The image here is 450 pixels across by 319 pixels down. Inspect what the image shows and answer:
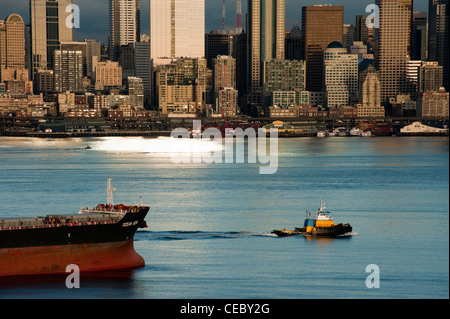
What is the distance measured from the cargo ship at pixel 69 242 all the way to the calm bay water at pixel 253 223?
0.51 meters

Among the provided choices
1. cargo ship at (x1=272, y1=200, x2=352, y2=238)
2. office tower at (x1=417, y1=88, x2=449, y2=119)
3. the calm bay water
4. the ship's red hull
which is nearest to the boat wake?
the calm bay water

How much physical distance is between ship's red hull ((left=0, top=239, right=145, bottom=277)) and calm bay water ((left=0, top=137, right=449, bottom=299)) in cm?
43

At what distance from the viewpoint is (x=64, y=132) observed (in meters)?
174

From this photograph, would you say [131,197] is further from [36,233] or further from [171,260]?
[36,233]

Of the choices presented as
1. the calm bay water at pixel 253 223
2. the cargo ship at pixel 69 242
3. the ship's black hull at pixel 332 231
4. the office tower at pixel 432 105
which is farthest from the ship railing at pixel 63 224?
the office tower at pixel 432 105

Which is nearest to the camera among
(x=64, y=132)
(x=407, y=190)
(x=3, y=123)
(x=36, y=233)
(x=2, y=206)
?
(x=36, y=233)

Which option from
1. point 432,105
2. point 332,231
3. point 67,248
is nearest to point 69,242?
point 67,248

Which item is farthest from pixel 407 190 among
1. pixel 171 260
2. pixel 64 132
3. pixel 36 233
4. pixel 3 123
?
pixel 3 123

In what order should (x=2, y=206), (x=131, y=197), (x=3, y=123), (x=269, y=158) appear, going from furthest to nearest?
(x=3, y=123) → (x=269, y=158) → (x=131, y=197) → (x=2, y=206)

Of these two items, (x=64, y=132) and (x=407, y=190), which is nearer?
(x=407, y=190)

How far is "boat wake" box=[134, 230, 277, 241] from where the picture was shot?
124ft

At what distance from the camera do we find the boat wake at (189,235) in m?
37.9
